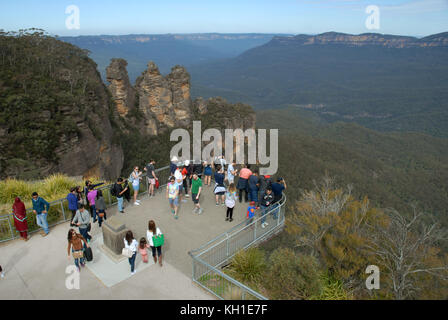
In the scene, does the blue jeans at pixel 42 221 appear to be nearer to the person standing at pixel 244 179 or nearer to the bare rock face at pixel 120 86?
the person standing at pixel 244 179

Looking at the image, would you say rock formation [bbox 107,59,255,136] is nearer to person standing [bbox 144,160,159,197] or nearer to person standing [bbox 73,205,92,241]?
person standing [bbox 144,160,159,197]

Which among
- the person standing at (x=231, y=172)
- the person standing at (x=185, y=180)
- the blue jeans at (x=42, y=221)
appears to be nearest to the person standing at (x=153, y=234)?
the blue jeans at (x=42, y=221)

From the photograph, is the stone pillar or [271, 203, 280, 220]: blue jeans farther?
[271, 203, 280, 220]: blue jeans

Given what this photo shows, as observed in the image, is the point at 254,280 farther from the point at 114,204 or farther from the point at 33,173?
the point at 33,173

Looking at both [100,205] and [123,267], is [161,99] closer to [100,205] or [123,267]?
[100,205]

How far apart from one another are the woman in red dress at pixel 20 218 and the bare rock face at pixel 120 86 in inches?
1551

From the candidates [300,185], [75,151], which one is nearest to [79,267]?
[75,151]

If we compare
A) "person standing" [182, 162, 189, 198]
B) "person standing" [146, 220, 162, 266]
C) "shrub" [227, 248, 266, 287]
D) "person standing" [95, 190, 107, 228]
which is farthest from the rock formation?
"shrub" [227, 248, 266, 287]

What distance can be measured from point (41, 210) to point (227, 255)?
6.21m

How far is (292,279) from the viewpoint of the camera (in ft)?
26.7

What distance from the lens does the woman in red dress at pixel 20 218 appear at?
9695 millimetres

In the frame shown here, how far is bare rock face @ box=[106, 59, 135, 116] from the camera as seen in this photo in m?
45.6

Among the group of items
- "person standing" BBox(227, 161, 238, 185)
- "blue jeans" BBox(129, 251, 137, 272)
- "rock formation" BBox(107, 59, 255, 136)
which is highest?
"rock formation" BBox(107, 59, 255, 136)

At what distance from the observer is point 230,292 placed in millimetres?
7625
